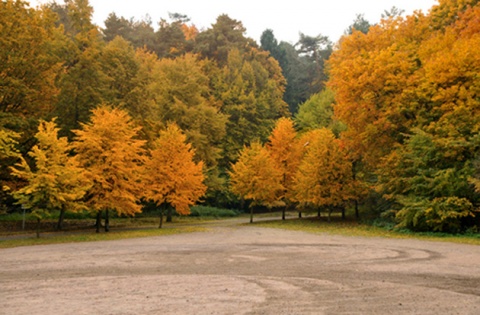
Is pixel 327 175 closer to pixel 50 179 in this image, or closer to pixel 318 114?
pixel 50 179

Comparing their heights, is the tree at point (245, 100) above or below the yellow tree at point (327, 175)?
above

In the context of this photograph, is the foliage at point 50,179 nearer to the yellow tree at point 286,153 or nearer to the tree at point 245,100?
the yellow tree at point 286,153

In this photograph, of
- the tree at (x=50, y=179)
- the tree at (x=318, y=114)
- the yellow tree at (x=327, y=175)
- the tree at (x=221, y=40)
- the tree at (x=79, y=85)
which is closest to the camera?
the tree at (x=50, y=179)

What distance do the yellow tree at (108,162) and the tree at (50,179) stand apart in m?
2.14

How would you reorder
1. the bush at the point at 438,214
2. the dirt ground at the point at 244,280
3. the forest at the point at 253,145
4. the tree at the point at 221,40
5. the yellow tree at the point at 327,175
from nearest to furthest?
the dirt ground at the point at 244,280
the bush at the point at 438,214
the forest at the point at 253,145
the yellow tree at the point at 327,175
the tree at the point at 221,40

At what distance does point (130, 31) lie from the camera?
78.2m

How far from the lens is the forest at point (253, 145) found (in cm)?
2722

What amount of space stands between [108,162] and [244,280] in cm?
1879

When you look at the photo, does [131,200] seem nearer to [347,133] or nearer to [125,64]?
[125,64]

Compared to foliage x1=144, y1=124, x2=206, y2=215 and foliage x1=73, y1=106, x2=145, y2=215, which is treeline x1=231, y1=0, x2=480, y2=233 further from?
foliage x1=73, y1=106, x2=145, y2=215

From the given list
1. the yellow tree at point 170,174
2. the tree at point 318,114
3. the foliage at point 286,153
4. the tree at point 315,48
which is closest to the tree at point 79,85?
the yellow tree at point 170,174

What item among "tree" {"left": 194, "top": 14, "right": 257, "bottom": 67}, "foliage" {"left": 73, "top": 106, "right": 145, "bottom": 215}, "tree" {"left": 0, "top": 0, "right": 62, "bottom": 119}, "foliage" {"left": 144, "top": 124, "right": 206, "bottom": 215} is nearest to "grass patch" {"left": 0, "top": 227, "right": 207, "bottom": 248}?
"foliage" {"left": 73, "top": 106, "right": 145, "bottom": 215}

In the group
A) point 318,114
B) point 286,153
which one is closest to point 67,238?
point 286,153

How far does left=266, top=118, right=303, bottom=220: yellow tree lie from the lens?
4456cm
